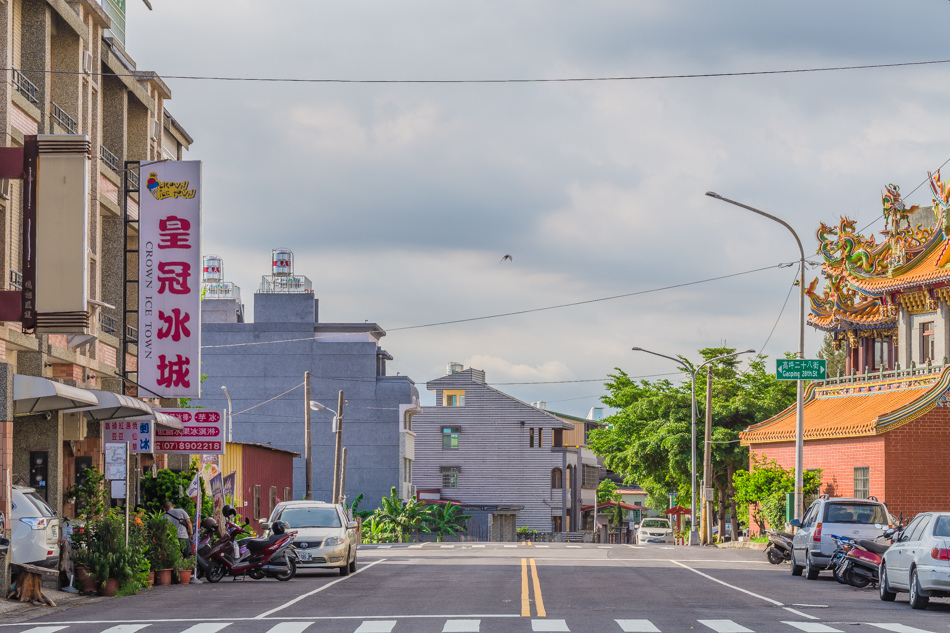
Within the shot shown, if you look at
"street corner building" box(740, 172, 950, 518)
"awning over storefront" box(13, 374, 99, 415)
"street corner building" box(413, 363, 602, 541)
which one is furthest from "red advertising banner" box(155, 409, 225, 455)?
"street corner building" box(413, 363, 602, 541)

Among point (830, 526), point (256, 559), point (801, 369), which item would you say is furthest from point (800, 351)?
point (256, 559)

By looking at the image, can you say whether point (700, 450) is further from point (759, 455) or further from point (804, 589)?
point (804, 589)

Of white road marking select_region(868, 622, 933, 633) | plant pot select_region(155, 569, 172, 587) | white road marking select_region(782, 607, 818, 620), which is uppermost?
white road marking select_region(868, 622, 933, 633)

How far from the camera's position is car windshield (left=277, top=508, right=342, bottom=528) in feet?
95.3

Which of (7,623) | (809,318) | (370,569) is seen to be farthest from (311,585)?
(809,318)

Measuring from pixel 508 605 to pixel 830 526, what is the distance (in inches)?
451

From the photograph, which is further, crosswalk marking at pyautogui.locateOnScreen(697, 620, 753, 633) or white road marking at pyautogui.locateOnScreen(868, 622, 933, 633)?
white road marking at pyautogui.locateOnScreen(868, 622, 933, 633)

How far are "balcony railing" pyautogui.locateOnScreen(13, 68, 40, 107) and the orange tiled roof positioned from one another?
25.5 m

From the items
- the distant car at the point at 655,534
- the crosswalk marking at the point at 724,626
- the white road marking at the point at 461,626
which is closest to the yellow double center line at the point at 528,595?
the white road marking at the point at 461,626

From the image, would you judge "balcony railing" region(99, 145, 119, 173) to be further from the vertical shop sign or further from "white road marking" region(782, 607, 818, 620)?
"white road marking" region(782, 607, 818, 620)

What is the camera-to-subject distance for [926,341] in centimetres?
4509

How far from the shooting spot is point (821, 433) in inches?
1718

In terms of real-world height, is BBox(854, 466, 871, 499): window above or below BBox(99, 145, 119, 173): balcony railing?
below

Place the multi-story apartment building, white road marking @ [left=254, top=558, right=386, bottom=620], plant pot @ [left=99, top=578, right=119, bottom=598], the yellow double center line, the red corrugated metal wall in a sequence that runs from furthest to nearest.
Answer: the red corrugated metal wall → the multi-story apartment building → plant pot @ [left=99, top=578, right=119, bottom=598] → white road marking @ [left=254, top=558, right=386, bottom=620] → the yellow double center line
